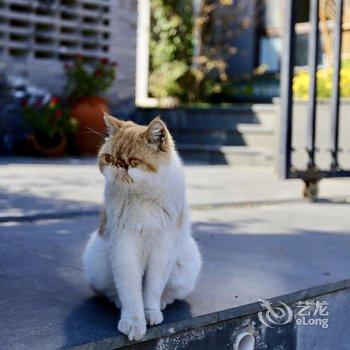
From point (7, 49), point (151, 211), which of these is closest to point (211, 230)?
point (151, 211)

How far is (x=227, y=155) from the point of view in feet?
24.7

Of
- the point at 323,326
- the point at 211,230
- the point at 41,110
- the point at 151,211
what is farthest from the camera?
the point at 41,110

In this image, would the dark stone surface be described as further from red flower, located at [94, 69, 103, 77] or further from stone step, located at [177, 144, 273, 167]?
red flower, located at [94, 69, 103, 77]

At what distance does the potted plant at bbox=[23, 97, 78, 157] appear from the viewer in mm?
7410

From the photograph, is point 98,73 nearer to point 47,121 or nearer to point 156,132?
point 47,121

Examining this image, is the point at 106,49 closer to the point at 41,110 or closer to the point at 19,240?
the point at 41,110

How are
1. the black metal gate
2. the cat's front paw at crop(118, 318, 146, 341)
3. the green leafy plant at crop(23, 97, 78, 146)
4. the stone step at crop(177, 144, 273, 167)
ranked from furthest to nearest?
the green leafy plant at crop(23, 97, 78, 146) → the stone step at crop(177, 144, 273, 167) → the black metal gate → the cat's front paw at crop(118, 318, 146, 341)

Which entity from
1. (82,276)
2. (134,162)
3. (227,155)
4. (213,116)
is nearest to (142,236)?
(134,162)

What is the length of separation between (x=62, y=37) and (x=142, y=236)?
271 inches

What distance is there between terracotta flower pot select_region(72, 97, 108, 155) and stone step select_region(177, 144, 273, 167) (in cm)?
114

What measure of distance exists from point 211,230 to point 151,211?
→ 171 cm

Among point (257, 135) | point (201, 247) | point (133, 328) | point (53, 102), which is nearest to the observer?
point (133, 328)

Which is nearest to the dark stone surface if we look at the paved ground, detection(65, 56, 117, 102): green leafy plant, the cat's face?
the paved ground

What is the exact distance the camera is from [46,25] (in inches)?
322
